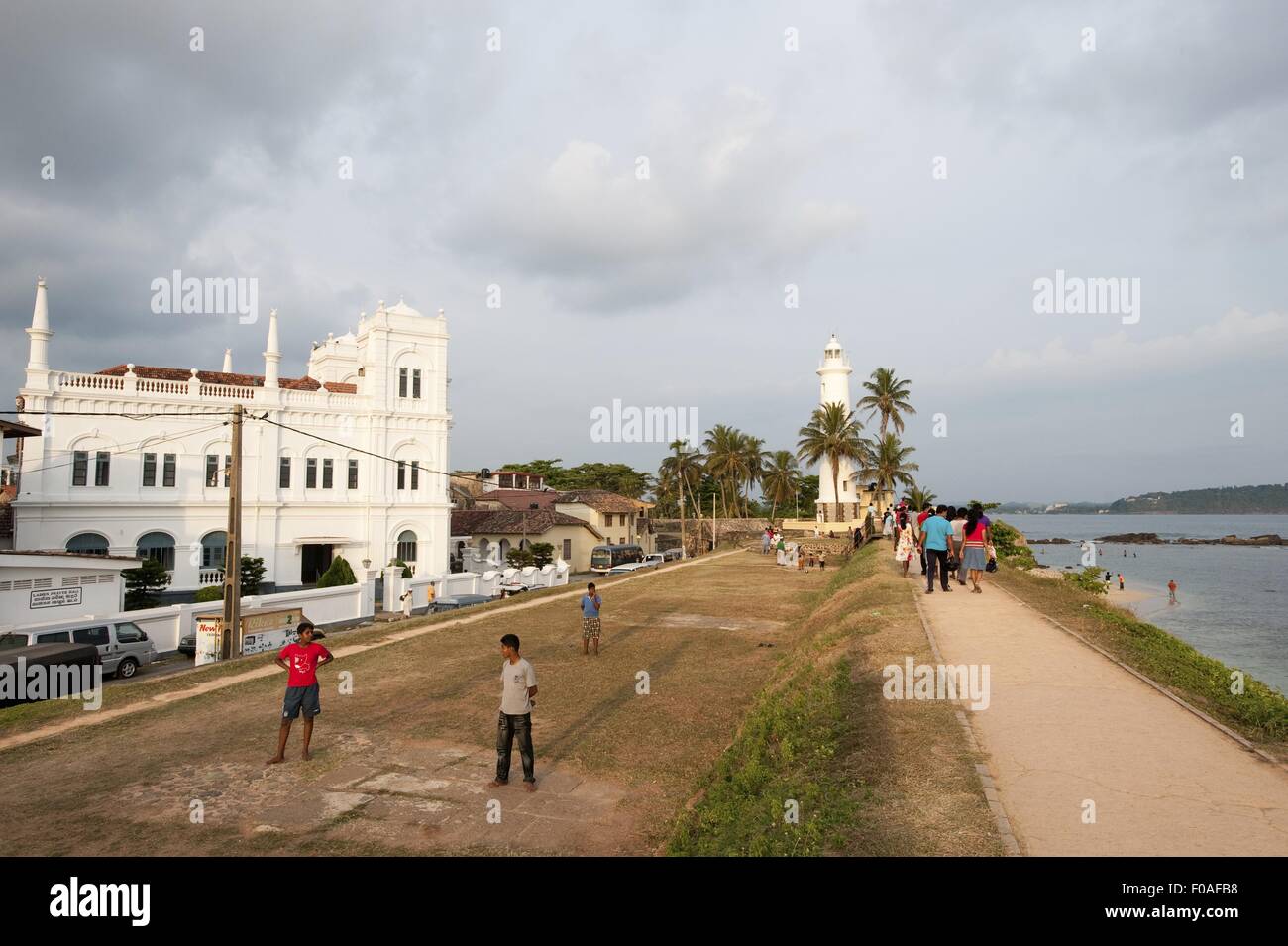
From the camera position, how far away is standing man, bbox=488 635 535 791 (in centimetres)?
767

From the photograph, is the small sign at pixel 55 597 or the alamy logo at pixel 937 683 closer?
the alamy logo at pixel 937 683

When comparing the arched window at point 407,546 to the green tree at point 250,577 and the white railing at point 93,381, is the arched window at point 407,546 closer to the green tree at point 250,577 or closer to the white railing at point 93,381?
the green tree at point 250,577

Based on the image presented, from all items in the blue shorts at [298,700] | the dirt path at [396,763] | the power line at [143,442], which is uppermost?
the power line at [143,442]

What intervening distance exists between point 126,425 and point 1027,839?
4267 cm

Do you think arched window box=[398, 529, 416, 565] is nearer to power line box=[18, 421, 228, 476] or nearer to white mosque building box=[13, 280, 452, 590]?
white mosque building box=[13, 280, 452, 590]

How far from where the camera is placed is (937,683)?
9.20 metres

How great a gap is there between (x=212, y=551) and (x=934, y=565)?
36.0m

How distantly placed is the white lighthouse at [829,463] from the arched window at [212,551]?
3740 centimetres

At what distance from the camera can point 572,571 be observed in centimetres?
5609

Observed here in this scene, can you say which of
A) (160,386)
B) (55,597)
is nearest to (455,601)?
(55,597)

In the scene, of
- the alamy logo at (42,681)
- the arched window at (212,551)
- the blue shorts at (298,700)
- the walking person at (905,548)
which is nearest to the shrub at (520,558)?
the arched window at (212,551)

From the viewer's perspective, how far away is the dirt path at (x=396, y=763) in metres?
6.71
